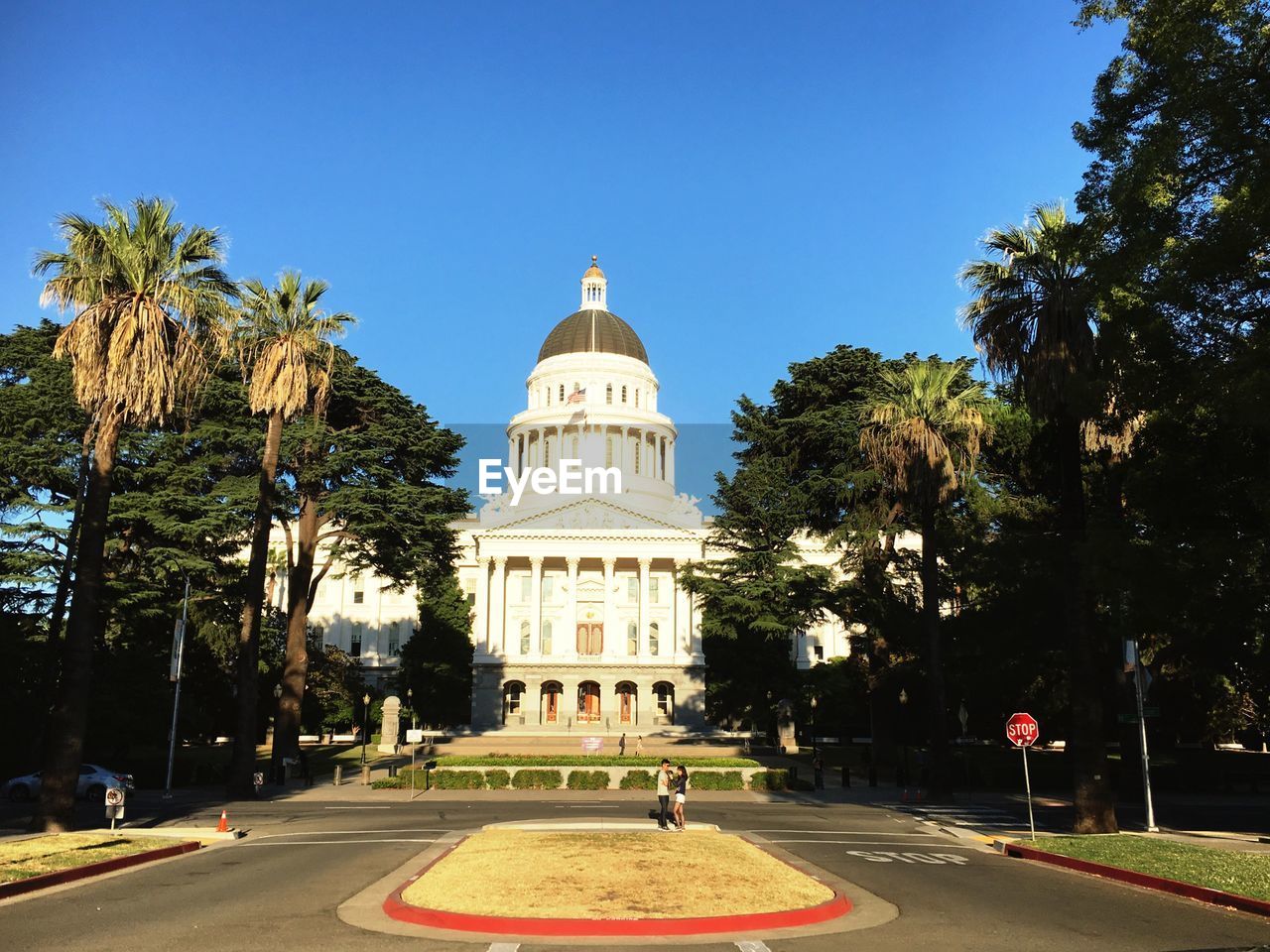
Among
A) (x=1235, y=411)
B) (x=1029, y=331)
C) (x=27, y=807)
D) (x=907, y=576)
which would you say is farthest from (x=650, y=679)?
(x=1235, y=411)

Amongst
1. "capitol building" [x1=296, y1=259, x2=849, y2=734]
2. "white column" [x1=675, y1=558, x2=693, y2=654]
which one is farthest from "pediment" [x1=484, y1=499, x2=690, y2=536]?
"white column" [x1=675, y1=558, x2=693, y2=654]

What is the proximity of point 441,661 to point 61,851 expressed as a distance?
202 feet

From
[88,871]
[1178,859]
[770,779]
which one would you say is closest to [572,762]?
[770,779]

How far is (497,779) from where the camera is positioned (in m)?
40.8

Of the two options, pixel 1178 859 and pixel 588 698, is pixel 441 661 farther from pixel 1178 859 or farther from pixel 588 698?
pixel 1178 859

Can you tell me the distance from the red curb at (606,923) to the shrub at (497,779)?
91.8ft

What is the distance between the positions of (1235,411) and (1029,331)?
9.87m

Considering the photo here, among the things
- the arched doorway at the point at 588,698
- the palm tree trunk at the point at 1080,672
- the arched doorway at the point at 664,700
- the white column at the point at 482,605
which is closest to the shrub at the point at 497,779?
the palm tree trunk at the point at 1080,672

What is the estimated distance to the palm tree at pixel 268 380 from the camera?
110 feet

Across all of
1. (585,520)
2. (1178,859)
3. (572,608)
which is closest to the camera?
(1178,859)

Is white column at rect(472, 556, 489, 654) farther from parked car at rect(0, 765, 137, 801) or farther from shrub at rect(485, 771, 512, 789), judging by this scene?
parked car at rect(0, 765, 137, 801)

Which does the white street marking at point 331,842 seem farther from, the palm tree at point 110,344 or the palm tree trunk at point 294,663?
the palm tree trunk at point 294,663

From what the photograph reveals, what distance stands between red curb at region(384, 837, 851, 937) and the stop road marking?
7.25m

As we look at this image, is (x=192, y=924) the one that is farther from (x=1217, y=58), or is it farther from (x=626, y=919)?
(x=1217, y=58)
